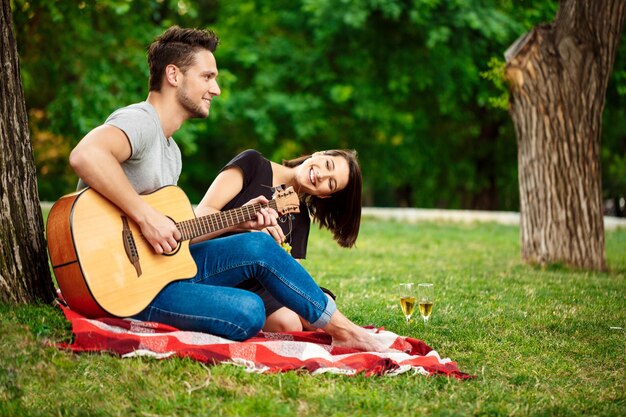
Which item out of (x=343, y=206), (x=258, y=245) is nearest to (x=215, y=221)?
(x=258, y=245)

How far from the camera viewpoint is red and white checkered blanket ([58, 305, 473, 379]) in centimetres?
392

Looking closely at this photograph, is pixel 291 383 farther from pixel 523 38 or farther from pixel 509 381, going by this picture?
pixel 523 38

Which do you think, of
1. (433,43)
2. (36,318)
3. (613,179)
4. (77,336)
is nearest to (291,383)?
(77,336)

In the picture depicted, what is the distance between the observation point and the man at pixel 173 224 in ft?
13.0

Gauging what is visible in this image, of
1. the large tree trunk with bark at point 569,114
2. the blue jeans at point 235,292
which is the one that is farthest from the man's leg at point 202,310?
the large tree trunk with bark at point 569,114

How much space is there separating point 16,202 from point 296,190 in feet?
5.64

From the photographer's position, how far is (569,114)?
8430 mm

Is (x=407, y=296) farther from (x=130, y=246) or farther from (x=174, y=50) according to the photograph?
(x=174, y=50)

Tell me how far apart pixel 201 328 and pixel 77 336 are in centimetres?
61

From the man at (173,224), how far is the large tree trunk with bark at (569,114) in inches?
184

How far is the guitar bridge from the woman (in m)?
0.76

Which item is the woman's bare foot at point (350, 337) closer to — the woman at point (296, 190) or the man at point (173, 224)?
the man at point (173, 224)

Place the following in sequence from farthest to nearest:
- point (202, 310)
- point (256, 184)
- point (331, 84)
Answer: point (331, 84)
point (256, 184)
point (202, 310)

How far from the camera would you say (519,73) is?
8.55 meters
